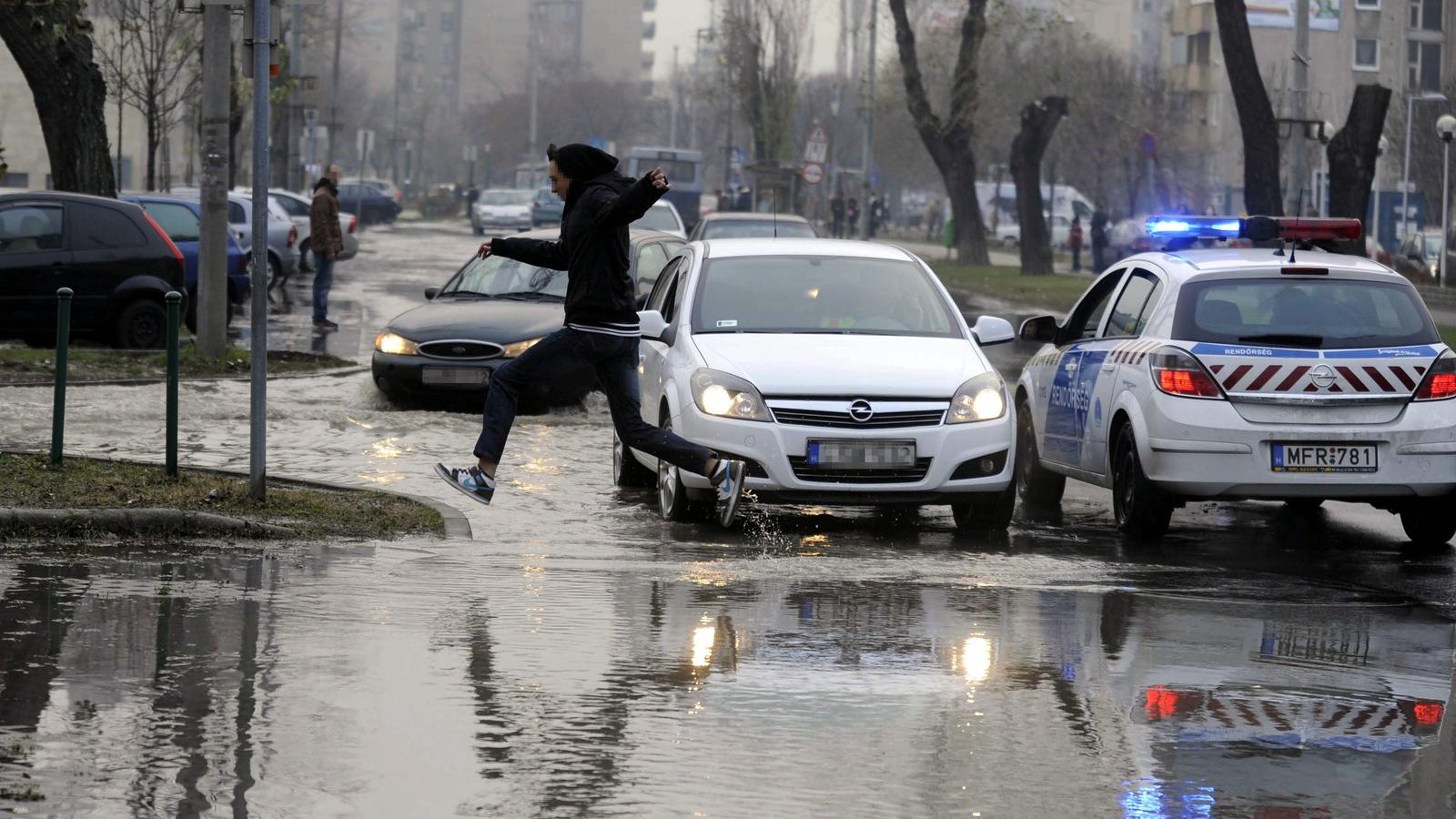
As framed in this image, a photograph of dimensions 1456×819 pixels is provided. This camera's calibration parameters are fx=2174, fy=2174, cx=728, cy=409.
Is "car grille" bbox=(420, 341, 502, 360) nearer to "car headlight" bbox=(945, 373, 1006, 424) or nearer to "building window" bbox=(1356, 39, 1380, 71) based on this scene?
"car headlight" bbox=(945, 373, 1006, 424)

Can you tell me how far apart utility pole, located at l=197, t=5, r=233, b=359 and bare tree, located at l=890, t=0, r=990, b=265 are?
29708 mm

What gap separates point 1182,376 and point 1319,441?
71 centimetres

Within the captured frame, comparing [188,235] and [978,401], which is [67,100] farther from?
[978,401]

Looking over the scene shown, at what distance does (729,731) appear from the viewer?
612cm

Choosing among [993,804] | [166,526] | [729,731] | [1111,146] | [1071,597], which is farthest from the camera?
[1111,146]

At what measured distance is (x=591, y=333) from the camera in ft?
33.0

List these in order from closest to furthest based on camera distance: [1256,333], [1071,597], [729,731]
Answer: [729,731], [1071,597], [1256,333]

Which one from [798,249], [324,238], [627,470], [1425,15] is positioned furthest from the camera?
[1425,15]

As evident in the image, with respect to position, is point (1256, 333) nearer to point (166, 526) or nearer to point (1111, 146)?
point (166, 526)

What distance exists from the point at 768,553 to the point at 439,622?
246cm

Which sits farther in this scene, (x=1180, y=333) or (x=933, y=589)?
(x=1180, y=333)

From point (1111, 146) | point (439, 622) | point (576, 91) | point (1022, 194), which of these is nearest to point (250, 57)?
point (439, 622)

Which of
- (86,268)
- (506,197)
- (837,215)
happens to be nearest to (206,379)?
(86,268)

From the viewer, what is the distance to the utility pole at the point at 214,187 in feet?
57.9
